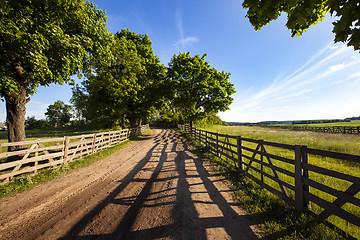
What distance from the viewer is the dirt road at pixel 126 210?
274 cm

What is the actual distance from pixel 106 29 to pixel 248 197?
11.8 metres

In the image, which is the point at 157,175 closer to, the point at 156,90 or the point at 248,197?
the point at 248,197

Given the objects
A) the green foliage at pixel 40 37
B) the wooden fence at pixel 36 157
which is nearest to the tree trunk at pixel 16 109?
the green foliage at pixel 40 37

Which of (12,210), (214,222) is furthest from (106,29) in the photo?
A: (214,222)

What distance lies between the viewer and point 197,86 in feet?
56.7

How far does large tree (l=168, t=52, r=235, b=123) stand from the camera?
16906 millimetres

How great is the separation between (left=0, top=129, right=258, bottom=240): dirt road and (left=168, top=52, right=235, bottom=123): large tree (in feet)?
41.4

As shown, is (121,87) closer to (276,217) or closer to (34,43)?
(34,43)

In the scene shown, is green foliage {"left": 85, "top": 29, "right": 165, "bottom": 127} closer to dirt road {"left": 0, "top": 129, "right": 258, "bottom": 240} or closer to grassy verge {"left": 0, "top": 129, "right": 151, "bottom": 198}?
A: grassy verge {"left": 0, "top": 129, "right": 151, "bottom": 198}

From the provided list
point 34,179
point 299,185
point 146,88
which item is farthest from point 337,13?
point 146,88

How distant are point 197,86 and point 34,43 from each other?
1470 cm

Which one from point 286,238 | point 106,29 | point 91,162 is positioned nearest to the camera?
point 286,238

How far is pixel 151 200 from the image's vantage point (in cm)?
394

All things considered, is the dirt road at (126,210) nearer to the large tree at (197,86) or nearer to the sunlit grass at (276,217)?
the sunlit grass at (276,217)
